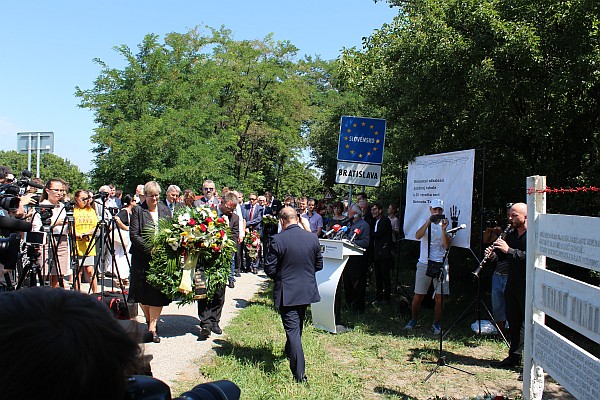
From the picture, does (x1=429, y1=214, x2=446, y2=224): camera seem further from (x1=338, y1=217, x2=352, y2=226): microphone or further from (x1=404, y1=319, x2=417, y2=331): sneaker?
(x1=338, y1=217, x2=352, y2=226): microphone

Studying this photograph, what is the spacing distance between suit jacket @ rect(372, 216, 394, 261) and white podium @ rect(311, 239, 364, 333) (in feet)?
7.69

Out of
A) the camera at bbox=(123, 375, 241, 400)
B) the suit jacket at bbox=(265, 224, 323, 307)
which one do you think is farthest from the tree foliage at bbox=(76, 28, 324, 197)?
the camera at bbox=(123, 375, 241, 400)

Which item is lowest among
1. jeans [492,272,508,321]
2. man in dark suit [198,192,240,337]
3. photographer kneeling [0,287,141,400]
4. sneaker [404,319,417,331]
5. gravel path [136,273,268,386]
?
gravel path [136,273,268,386]

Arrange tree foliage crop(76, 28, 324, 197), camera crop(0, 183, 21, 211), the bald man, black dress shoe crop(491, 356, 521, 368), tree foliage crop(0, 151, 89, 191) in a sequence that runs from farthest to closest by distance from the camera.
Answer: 1. tree foliage crop(0, 151, 89, 191)
2. tree foliage crop(76, 28, 324, 197)
3. black dress shoe crop(491, 356, 521, 368)
4. the bald man
5. camera crop(0, 183, 21, 211)

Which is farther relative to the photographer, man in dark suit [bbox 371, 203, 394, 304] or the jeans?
man in dark suit [bbox 371, 203, 394, 304]

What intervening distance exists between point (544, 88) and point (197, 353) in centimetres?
615

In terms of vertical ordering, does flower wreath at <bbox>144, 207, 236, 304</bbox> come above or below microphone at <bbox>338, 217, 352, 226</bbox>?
below

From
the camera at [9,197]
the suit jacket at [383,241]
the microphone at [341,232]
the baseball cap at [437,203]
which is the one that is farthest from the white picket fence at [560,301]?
the suit jacket at [383,241]

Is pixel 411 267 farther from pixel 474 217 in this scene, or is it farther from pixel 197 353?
pixel 197 353

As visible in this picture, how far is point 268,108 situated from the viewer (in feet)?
112

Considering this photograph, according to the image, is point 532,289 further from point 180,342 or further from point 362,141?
point 362,141

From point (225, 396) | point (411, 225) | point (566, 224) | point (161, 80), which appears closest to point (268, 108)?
point (161, 80)

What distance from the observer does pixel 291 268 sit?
6.39 metres

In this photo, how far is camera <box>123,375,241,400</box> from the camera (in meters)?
1.21
